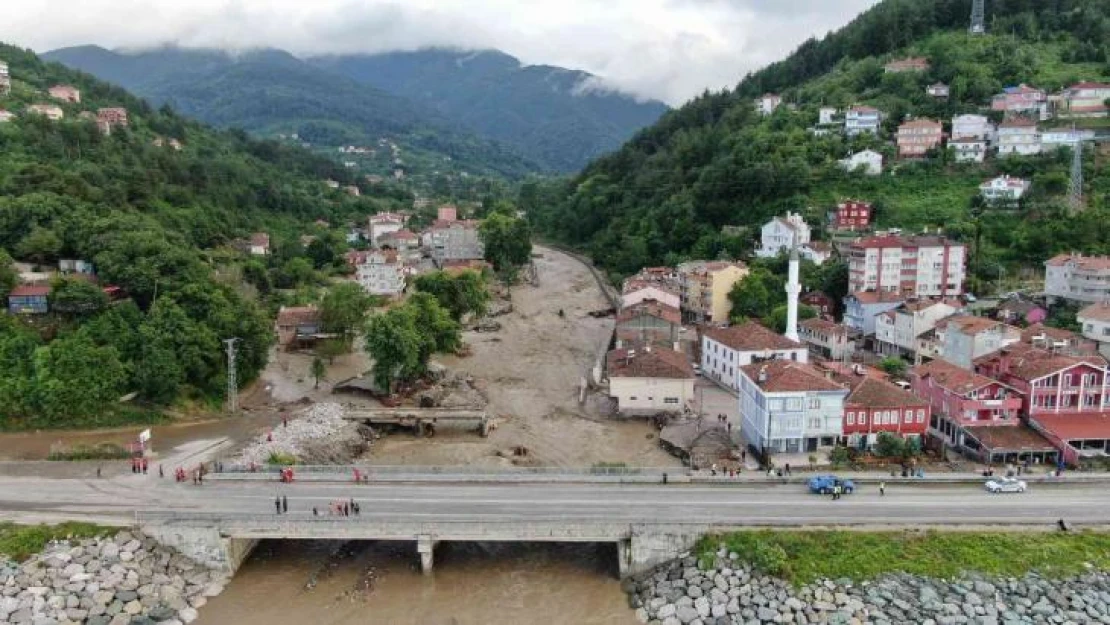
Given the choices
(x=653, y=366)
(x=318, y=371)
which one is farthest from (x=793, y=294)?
(x=318, y=371)

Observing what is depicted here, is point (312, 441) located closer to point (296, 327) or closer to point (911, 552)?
point (296, 327)

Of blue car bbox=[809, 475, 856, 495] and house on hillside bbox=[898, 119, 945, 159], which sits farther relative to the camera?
house on hillside bbox=[898, 119, 945, 159]

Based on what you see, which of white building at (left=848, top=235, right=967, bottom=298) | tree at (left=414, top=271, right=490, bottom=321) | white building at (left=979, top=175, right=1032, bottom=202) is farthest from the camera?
white building at (left=979, top=175, right=1032, bottom=202)

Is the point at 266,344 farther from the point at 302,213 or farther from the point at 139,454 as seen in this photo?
the point at 302,213

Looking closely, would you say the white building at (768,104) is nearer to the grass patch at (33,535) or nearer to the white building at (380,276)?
the white building at (380,276)

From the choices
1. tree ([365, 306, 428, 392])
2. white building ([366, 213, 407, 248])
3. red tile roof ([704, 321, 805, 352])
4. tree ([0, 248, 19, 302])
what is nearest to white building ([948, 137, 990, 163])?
red tile roof ([704, 321, 805, 352])

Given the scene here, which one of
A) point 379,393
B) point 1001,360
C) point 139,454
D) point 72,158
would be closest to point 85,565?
point 139,454

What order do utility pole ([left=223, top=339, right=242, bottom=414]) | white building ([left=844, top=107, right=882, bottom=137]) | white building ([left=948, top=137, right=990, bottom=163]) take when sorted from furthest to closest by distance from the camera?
white building ([left=844, top=107, right=882, bottom=137]) → white building ([left=948, top=137, right=990, bottom=163]) → utility pole ([left=223, top=339, right=242, bottom=414])

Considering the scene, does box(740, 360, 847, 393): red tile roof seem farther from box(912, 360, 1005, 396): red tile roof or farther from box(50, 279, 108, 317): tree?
box(50, 279, 108, 317): tree
